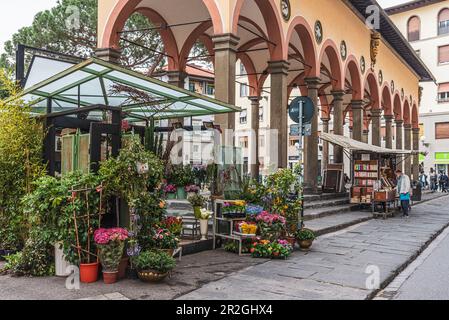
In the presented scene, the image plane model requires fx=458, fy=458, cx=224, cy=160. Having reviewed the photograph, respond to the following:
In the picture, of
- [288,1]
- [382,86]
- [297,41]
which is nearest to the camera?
[288,1]

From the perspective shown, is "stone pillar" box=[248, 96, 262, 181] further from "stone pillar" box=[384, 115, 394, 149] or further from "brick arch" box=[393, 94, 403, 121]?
"brick arch" box=[393, 94, 403, 121]

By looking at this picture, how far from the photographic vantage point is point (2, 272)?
6.30m

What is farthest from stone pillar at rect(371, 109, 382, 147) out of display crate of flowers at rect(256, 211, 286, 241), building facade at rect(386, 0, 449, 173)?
display crate of flowers at rect(256, 211, 286, 241)

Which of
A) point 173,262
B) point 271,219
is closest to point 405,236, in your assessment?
point 271,219

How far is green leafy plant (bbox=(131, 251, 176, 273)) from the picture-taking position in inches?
229

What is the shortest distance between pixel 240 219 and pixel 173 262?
256cm

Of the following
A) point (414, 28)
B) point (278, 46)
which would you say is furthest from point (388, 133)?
point (414, 28)

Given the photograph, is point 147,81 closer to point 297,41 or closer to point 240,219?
point 240,219

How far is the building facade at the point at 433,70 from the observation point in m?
39.4

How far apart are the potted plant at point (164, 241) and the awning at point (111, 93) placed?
91.6 inches

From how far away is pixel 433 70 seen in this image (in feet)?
135

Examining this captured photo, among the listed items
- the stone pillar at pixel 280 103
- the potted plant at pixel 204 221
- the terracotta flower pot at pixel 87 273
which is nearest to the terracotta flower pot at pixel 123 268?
the terracotta flower pot at pixel 87 273

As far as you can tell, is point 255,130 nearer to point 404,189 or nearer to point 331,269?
point 404,189

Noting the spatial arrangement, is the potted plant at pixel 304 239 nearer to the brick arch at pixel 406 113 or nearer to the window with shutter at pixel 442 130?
the brick arch at pixel 406 113
